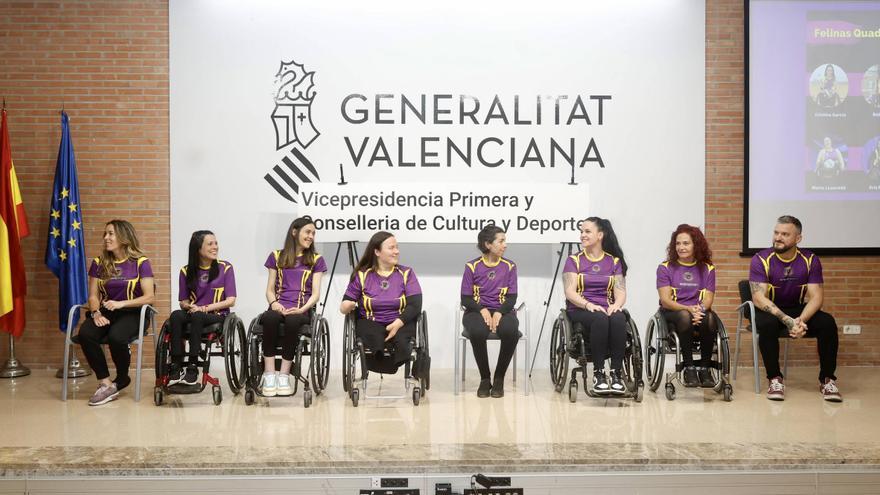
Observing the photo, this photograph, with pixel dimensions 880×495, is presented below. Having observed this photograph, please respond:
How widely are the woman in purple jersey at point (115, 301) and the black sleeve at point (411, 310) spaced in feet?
4.98

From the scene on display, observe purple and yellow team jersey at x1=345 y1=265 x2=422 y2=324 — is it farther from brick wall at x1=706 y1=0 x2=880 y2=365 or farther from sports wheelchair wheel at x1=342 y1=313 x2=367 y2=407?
brick wall at x1=706 y1=0 x2=880 y2=365

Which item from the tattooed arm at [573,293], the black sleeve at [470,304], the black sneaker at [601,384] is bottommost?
the black sneaker at [601,384]

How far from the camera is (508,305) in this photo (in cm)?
521

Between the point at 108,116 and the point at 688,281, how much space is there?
411 centimetres

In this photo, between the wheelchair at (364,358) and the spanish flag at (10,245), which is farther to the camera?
the spanish flag at (10,245)

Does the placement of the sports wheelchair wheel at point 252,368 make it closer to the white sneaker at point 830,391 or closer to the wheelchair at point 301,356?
the wheelchair at point 301,356

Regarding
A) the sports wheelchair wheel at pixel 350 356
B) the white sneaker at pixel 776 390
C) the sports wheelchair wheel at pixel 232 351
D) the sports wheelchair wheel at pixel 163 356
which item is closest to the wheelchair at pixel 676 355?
the white sneaker at pixel 776 390

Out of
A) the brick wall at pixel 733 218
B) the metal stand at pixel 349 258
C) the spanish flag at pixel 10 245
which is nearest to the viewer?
Result: the spanish flag at pixel 10 245

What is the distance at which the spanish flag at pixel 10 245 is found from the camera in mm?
5625

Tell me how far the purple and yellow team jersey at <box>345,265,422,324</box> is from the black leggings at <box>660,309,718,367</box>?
1.53 m

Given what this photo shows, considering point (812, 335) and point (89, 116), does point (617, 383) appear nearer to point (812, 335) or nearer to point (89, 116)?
point (812, 335)

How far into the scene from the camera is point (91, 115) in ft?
19.6

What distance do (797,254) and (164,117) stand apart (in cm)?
434

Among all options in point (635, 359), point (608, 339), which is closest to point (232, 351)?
point (608, 339)
